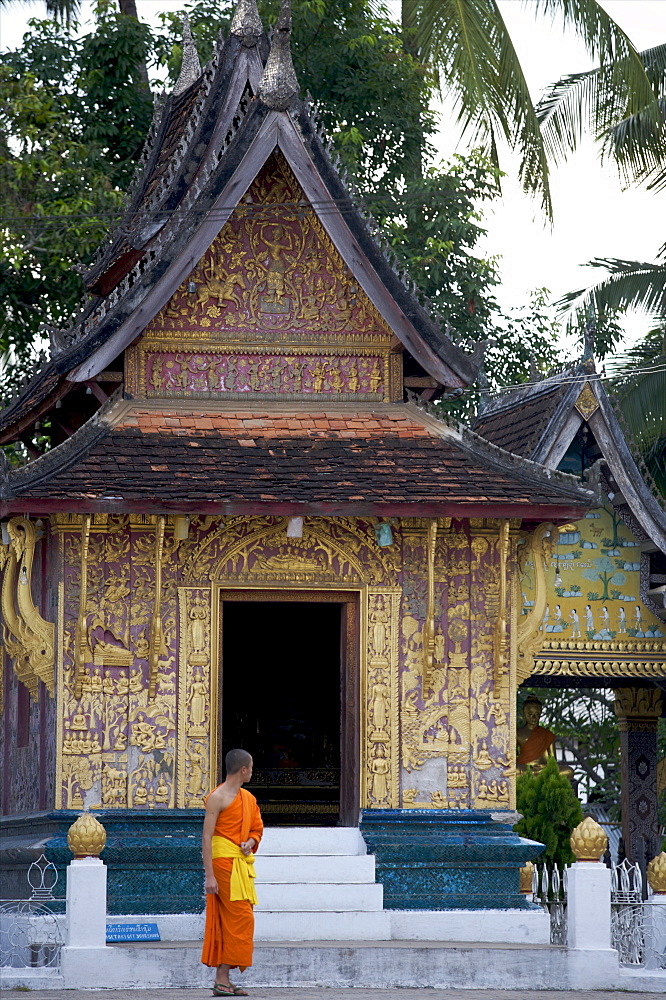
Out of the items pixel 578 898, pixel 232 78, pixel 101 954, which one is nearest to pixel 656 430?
pixel 232 78

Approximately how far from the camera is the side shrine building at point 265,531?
14.6m

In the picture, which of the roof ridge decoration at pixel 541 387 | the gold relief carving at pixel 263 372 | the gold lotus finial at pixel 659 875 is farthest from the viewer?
the roof ridge decoration at pixel 541 387

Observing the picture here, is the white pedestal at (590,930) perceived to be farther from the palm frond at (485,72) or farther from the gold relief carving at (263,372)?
the palm frond at (485,72)

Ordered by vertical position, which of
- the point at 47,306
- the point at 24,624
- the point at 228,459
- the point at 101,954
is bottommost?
the point at 101,954

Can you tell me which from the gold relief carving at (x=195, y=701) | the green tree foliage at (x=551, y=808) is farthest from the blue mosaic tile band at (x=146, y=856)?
the green tree foliage at (x=551, y=808)

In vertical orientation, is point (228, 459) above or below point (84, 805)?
above

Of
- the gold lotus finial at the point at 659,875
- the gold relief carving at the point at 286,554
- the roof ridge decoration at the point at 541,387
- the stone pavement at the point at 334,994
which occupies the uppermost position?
the roof ridge decoration at the point at 541,387

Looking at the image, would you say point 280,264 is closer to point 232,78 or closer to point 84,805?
point 232,78

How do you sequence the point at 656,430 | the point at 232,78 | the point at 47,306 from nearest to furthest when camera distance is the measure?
the point at 232,78, the point at 47,306, the point at 656,430

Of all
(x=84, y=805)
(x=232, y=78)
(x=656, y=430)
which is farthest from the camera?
(x=656, y=430)

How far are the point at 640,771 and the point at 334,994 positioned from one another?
26.7 ft

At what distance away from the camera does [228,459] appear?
15039mm

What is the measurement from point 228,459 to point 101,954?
4.27 metres

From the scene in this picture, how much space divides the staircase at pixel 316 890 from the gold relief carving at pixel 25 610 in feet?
7.64
